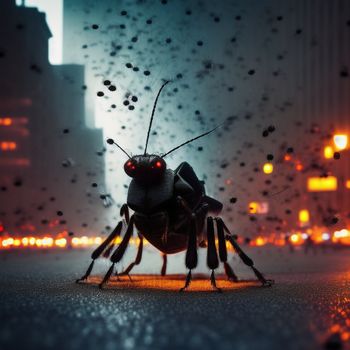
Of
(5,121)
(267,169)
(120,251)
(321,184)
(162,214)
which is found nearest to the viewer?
(120,251)

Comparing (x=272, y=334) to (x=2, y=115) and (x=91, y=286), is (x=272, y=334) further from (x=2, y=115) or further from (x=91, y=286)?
(x=2, y=115)

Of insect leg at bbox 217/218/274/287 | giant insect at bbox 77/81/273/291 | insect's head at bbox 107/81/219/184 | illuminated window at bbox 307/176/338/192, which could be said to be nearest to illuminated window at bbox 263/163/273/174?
insect leg at bbox 217/218/274/287

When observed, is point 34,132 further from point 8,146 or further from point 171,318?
point 171,318

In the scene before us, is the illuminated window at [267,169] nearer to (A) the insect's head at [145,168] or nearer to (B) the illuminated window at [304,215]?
(A) the insect's head at [145,168]

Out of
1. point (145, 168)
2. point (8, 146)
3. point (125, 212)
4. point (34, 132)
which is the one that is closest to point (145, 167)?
point (145, 168)

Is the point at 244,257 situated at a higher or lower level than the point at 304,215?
lower
